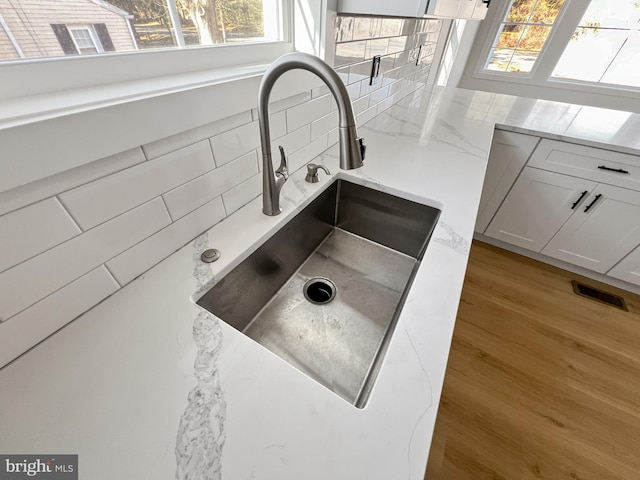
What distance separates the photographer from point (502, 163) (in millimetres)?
1605

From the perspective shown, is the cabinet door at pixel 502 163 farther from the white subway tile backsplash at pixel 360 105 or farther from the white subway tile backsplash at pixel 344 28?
the white subway tile backsplash at pixel 344 28

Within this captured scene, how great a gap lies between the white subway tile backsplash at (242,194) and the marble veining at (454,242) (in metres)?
0.51

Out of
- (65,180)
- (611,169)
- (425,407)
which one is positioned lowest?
(611,169)

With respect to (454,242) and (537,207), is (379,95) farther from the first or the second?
(537,207)

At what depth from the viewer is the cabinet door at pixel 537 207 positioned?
1.48m

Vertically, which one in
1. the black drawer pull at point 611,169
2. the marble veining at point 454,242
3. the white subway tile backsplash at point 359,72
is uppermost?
the white subway tile backsplash at point 359,72

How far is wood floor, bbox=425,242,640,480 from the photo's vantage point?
3.28ft

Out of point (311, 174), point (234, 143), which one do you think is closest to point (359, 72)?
point (311, 174)

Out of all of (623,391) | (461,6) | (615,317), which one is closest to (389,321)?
(461,6)

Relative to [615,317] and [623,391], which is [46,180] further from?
[615,317]

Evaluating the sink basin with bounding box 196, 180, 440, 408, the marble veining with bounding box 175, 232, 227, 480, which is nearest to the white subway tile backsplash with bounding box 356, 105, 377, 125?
the sink basin with bounding box 196, 180, 440, 408

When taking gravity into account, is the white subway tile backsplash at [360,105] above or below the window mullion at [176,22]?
below

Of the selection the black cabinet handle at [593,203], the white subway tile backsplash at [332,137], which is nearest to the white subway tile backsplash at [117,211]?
the white subway tile backsplash at [332,137]

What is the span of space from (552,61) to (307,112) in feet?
13.6
